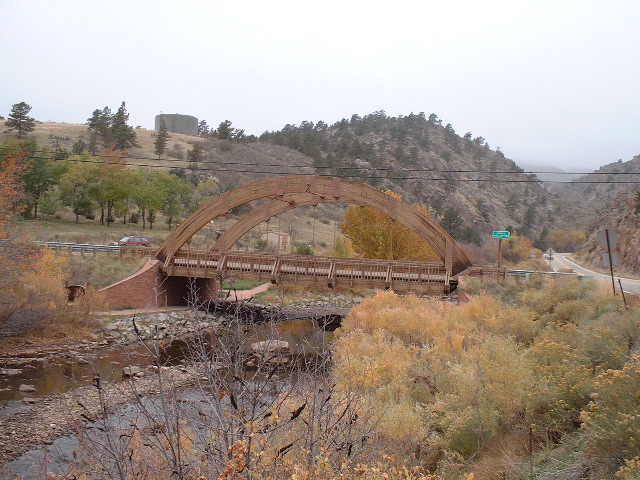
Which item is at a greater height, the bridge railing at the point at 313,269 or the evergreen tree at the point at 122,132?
the evergreen tree at the point at 122,132

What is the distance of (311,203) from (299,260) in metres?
3.07

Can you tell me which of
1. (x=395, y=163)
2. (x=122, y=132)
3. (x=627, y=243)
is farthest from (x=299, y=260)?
(x=395, y=163)

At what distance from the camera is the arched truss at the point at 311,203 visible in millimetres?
26811

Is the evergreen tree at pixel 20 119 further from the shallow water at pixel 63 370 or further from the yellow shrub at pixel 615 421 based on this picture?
the yellow shrub at pixel 615 421

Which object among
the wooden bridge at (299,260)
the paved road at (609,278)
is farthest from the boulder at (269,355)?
the wooden bridge at (299,260)

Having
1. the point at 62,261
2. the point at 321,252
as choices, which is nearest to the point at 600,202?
the point at 321,252

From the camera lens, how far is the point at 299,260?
92.6 feet

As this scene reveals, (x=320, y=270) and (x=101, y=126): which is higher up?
(x=101, y=126)

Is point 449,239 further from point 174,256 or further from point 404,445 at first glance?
point 404,445

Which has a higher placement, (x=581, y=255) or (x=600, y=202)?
(x=600, y=202)

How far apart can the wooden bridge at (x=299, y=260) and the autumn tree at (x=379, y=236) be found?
945 centimetres

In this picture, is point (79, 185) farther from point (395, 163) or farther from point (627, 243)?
point (395, 163)

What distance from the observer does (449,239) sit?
1043 inches

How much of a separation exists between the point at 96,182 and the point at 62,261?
24.4 meters
